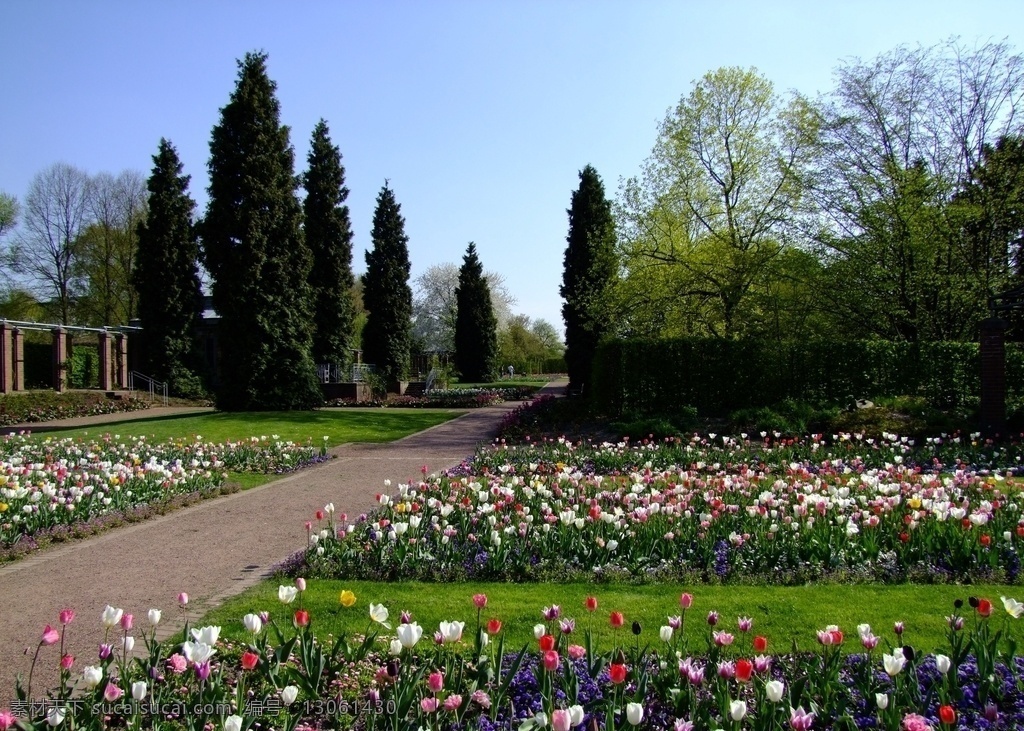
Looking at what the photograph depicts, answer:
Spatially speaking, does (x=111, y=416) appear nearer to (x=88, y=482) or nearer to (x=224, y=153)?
(x=224, y=153)

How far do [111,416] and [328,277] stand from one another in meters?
12.8

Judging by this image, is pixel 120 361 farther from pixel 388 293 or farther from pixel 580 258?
pixel 580 258

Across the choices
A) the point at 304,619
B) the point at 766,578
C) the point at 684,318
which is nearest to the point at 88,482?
the point at 304,619

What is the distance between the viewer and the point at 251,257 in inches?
1018

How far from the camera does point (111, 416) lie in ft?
88.1

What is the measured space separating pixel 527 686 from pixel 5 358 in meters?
31.3

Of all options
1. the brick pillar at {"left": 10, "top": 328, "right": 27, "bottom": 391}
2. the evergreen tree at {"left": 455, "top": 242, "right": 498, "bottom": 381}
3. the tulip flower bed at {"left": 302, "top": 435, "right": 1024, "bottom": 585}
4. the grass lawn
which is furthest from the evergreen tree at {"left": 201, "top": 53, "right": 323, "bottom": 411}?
the evergreen tree at {"left": 455, "top": 242, "right": 498, "bottom": 381}

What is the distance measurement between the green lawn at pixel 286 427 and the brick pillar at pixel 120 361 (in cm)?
1381

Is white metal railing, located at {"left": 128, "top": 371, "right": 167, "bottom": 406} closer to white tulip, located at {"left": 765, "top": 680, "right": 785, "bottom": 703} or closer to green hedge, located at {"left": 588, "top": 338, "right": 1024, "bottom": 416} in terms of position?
green hedge, located at {"left": 588, "top": 338, "right": 1024, "bottom": 416}

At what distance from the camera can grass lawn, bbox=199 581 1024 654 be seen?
4320 mm

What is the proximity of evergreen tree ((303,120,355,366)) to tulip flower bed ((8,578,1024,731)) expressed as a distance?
110 feet

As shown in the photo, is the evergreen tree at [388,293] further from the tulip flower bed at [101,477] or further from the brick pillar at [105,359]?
the tulip flower bed at [101,477]

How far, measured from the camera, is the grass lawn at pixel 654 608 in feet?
14.2

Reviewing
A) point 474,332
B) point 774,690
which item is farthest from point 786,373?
point 474,332
